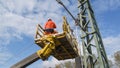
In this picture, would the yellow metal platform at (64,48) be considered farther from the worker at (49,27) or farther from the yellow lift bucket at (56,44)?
the worker at (49,27)

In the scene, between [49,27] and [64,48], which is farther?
[64,48]

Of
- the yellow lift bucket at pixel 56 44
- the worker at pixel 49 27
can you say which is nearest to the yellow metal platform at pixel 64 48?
the yellow lift bucket at pixel 56 44

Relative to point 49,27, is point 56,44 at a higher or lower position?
lower

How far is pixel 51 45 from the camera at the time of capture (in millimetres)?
9102

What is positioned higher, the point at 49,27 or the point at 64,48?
the point at 49,27

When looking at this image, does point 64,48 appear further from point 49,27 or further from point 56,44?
point 49,27

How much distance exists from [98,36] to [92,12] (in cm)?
174

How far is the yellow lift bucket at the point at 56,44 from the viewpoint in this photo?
8.92 metres

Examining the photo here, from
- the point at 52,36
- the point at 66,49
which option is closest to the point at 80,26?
the point at 66,49

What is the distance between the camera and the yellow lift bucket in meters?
8.92

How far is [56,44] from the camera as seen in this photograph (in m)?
9.27

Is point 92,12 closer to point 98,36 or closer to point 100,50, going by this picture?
point 98,36

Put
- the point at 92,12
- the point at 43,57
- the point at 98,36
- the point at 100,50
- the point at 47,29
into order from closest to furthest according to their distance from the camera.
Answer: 1. the point at 43,57
2. the point at 47,29
3. the point at 100,50
4. the point at 98,36
5. the point at 92,12

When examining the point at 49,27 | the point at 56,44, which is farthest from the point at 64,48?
the point at 49,27
